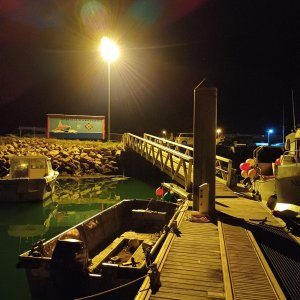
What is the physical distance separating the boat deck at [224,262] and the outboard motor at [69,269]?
142 centimetres

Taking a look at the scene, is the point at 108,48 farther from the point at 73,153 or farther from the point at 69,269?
the point at 69,269

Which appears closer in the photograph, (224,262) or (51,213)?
(224,262)

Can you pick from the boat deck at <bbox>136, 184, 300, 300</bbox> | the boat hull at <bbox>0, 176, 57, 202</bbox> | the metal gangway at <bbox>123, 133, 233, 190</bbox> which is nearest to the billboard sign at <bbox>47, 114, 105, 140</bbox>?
the metal gangway at <bbox>123, 133, 233, 190</bbox>

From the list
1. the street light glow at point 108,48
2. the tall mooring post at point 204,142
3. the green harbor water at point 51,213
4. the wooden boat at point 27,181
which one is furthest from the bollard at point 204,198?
the street light glow at point 108,48

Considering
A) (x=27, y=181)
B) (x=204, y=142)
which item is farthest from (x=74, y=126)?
(x=204, y=142)

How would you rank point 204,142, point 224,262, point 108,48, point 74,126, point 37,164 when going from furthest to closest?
point 74,126 < point 108,48 < point 37,164 < point 204,142 < point 224,262

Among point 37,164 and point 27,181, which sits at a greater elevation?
point 37,164

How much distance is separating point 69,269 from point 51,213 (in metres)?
13.1

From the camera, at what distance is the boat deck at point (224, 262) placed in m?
5.54

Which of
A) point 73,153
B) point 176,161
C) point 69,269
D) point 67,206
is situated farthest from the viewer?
point 73,153

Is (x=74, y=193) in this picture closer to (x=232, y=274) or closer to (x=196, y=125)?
(x=196, y=125)

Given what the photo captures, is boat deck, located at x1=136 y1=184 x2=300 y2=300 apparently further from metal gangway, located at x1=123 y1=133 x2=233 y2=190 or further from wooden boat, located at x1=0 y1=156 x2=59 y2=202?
wooden boat, located at x1=0 y1=156 x2=59 y2=202

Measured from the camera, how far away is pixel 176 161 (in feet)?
68.4

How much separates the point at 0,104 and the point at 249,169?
6333 cm
